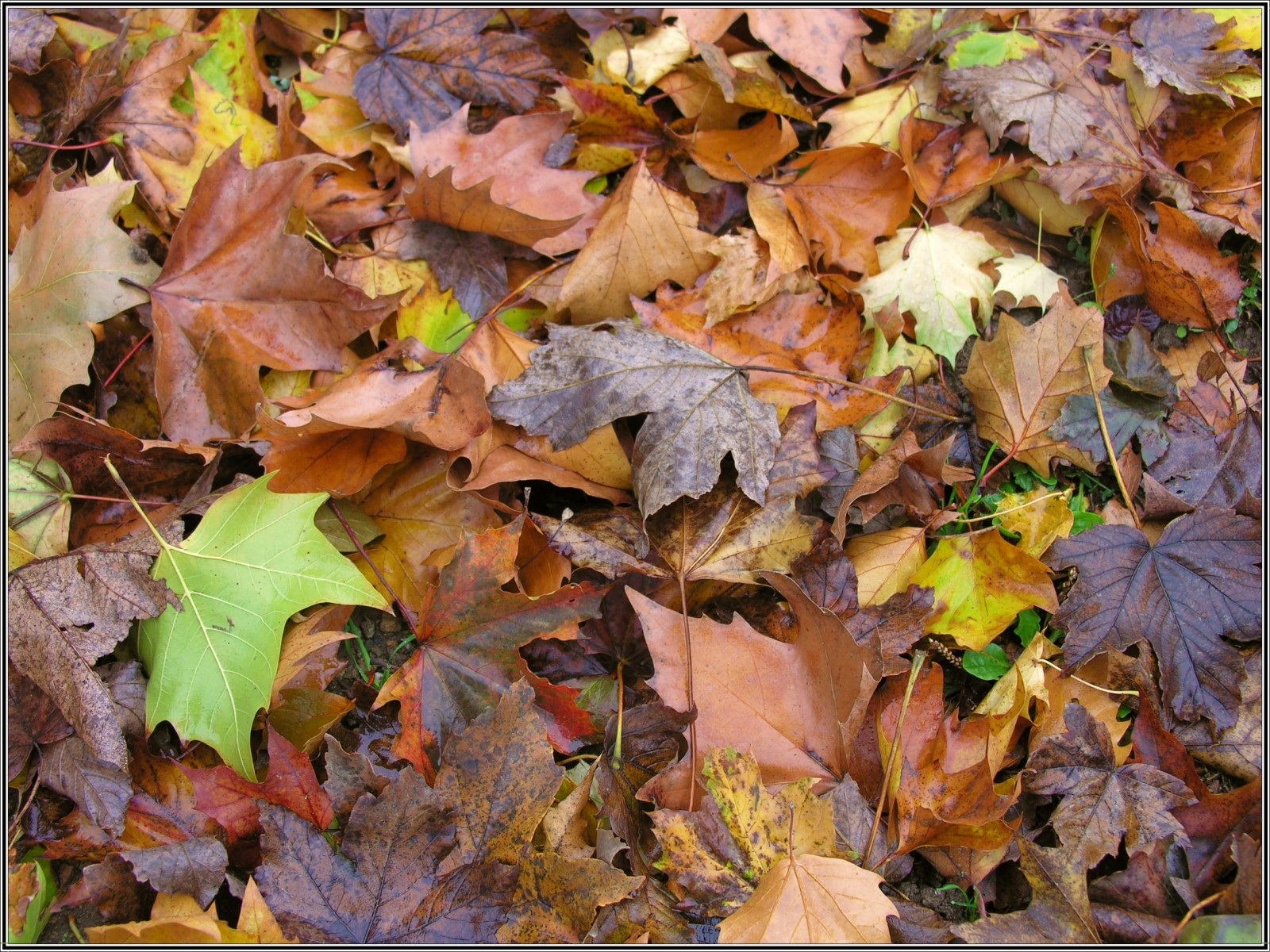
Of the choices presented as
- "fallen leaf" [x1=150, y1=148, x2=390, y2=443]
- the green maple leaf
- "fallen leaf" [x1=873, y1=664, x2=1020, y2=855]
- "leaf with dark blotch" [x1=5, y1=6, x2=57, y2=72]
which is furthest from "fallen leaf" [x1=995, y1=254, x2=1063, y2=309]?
"leaf with dark blotch" [x1=5, y1=6, x2=57, y2=72]

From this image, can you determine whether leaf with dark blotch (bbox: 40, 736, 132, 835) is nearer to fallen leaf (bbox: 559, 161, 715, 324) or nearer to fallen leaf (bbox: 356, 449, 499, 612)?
fallen leaf (bbox: 356, 449, 499, 612)

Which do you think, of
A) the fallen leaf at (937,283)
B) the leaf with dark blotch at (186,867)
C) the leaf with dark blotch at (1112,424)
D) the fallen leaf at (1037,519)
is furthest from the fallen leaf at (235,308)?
the leaf with dark blotch at (1112,424)

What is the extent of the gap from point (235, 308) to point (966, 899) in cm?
188

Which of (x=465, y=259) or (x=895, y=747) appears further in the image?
(x=465, y=259)

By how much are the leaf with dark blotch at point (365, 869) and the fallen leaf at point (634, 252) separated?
107cm

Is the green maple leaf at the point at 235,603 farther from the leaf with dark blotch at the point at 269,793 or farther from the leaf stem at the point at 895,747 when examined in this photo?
the leaf stem at the point at 895,747

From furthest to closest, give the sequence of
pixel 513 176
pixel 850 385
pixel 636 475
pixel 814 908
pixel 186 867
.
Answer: pixel 513 176, pixel 850 385, pixel 636 475, pixel 186 867, pixel 814 908

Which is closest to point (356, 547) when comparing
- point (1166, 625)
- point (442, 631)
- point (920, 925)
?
point (442, 631)

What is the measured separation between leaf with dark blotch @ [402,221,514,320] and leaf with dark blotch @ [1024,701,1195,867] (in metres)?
1.48

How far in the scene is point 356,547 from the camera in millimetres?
1756

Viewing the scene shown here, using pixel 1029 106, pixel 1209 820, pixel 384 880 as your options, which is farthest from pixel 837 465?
pixel 384 880

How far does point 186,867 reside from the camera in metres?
1.49

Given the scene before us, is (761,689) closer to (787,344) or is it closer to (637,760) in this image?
(637,760)

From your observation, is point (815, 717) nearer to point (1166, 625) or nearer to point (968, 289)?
point (1166, 625)
